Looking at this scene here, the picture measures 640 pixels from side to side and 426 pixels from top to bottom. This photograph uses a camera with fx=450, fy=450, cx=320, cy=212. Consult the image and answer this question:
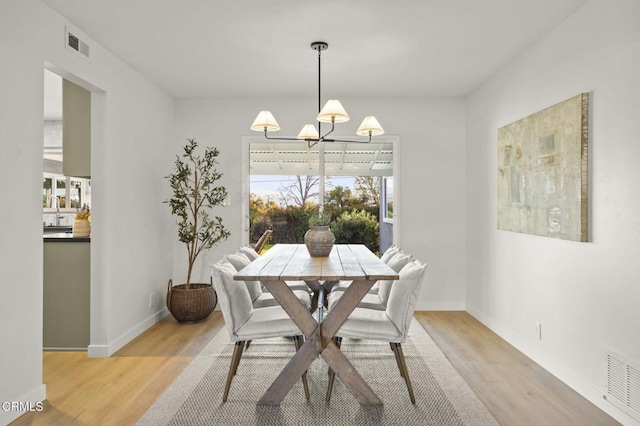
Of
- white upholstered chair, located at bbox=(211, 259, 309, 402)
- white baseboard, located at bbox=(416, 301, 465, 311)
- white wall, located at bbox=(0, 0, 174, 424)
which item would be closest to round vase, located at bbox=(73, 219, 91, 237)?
white wall, located at bbox=(0, 0, 174, 424)

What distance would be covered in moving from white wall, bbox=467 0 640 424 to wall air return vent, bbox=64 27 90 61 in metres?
3.56

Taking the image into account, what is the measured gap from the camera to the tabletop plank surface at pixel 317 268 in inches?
102

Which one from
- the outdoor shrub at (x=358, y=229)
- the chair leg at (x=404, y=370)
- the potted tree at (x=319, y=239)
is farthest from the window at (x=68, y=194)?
the chair leg at (x=404, y=370)

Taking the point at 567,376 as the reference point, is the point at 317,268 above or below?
above

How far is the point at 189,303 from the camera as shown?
4.68 m

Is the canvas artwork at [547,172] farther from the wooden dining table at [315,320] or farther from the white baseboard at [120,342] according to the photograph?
the white baseboard at [120,342]

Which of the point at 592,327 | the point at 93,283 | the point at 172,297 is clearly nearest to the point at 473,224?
the point at 592,327

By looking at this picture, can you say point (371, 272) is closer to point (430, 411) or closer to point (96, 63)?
point (430, 411)

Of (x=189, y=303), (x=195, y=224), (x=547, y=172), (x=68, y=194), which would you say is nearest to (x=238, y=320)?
(x=189, y=303)

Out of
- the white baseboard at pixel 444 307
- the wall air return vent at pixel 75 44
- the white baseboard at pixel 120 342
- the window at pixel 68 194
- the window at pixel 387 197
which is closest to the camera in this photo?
the wall air return vent at pixel 75 44

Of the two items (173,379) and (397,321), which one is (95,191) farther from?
(397,321)

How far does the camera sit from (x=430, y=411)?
2695 mm

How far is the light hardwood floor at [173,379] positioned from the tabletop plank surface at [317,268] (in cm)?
106

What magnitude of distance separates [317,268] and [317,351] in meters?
0.51
